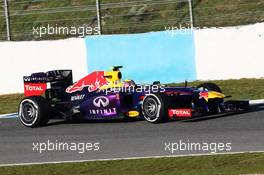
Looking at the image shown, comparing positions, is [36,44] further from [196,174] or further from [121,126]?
[196,174]

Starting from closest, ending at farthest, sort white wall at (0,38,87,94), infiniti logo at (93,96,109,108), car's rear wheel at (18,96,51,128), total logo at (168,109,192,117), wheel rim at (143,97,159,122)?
total logo at (168,109,192,117) < wheel rim at (143,97,159,122) < infiniti logo at (93,96,109,108) < car's rear wheel at (18,96,51,128) < white wall at (0,38,87,94)

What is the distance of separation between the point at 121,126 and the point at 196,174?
4424 mm

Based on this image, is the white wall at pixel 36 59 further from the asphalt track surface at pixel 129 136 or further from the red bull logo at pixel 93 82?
the red bull logo at pixel 93 82

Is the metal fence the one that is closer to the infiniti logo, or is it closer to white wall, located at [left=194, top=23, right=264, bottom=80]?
white wall, located at [left=194, top=23, right=264, bottom=80]

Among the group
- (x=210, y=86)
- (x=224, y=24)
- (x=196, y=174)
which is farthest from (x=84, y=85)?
(x=224, y=24)

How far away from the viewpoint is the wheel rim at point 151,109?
11773 millimetres

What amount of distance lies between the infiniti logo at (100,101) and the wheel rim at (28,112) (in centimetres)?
113

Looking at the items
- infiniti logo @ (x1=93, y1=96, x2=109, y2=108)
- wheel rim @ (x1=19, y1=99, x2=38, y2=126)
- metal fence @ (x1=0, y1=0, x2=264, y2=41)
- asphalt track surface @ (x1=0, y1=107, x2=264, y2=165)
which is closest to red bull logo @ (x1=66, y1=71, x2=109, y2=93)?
infiniti logo @ (x1=93, y1=96, x2=109, y2=108)

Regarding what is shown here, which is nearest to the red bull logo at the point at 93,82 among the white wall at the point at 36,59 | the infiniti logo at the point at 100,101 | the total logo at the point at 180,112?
the infiniti logo at the point at 100,101

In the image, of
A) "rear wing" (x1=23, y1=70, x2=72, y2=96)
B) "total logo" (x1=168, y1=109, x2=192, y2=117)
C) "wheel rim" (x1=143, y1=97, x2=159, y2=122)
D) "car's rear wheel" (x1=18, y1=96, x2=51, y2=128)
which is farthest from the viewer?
"rear wing" (x1=23, y1=70, x2=72, y2=96)

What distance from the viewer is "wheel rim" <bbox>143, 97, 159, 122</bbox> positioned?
11773 mm

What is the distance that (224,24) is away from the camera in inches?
834

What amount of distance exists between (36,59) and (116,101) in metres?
6.69

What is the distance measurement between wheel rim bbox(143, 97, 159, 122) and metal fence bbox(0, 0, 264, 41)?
8037 millimetres
